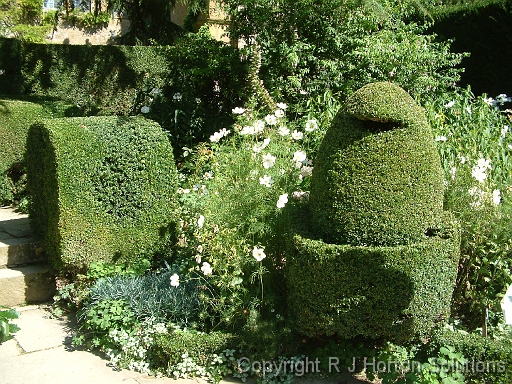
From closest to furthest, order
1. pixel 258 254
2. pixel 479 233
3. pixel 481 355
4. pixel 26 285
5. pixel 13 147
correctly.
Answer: pixel 481 355
pixel 258 254
pixel 479 233
pixel 26 285
pixel 13 147

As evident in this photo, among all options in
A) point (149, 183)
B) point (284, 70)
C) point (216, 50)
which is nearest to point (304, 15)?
point (284, 70)

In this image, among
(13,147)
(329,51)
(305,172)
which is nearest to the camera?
(305,172)

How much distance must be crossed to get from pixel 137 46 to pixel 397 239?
304 inches

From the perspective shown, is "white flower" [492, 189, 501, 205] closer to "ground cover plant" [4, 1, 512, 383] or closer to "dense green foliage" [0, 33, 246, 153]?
"ground cover plant" [4, 1, 512, 383]

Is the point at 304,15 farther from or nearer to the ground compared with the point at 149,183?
Result: farther from the ground

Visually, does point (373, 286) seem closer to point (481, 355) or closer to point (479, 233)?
point (481, 355)

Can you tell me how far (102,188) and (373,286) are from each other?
241 centimetres

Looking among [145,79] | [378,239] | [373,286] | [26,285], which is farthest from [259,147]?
[145,79]

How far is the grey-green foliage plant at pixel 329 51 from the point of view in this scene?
660cm

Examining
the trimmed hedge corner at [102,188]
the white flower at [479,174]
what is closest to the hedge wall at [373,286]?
the white flower at [479,174]

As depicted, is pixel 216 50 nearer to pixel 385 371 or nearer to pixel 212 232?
pixel 212 232

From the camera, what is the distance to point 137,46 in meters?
9.80

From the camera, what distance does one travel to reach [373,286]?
327 cm

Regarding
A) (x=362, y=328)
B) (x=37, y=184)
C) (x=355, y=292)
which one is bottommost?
(x=362, y=328)
